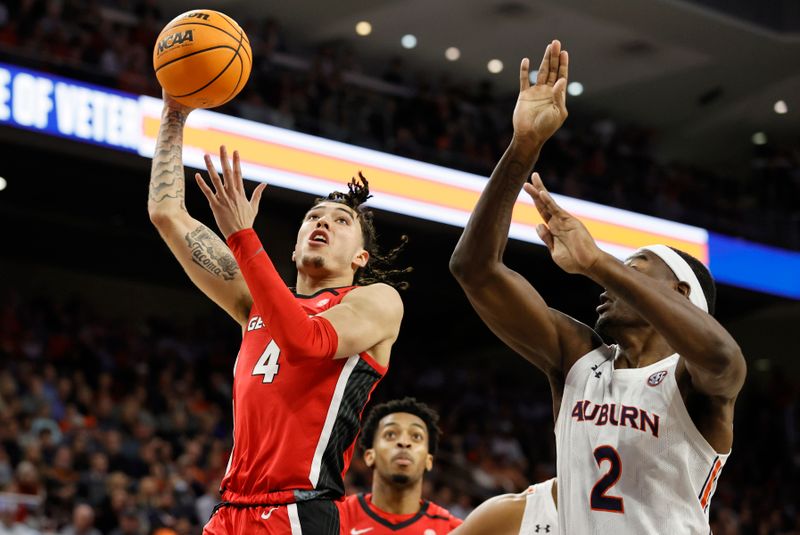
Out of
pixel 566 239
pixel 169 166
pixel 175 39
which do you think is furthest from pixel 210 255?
pixel 566 239

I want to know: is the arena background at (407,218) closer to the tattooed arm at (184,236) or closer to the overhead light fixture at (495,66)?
the overhead light fixture at (495,66)

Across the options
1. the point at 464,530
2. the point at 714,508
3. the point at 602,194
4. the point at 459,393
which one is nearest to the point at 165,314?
the point at 459,393

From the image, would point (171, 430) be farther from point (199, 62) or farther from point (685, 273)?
point (685, 273)

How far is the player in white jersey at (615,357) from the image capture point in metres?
3.14

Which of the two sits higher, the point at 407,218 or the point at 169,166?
the point at 407,218

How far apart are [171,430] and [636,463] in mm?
10229

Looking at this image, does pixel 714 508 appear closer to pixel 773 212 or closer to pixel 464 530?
pixel 773 212

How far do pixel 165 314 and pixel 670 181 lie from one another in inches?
364

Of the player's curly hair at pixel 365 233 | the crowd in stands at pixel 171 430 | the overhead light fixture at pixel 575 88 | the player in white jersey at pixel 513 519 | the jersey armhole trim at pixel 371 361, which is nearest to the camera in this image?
the jersey armhole trim at pixel 371 361

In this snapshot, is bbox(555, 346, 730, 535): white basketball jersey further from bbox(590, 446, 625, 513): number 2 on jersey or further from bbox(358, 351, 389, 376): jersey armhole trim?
bbox(358, 351, 389, 376): jersey armhole trim

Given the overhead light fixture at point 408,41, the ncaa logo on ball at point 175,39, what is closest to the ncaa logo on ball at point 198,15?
the ncaa logo on ball at point 175,39

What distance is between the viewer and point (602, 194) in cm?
1634

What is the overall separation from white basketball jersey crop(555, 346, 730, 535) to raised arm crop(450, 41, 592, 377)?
0.24 meters

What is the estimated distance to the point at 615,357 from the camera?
363cm
